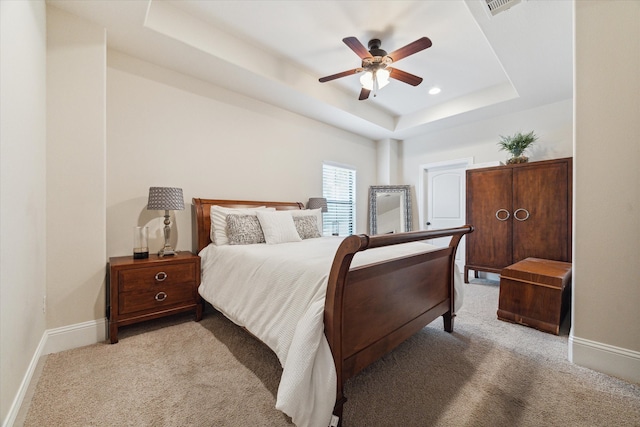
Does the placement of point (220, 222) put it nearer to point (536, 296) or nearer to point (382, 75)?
point (382, 75)

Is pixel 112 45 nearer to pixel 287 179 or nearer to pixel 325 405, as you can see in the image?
pixel 287 179

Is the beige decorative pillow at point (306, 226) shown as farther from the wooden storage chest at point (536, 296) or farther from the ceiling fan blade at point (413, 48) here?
the wooden storage chest at point (536, 296)

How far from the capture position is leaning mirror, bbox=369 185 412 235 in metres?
5.25

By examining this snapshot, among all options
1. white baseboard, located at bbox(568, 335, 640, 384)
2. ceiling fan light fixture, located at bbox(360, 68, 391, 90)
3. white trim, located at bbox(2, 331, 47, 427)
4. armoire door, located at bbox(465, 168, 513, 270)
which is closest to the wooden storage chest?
white baseboard, located at bbox(568, 335, 640, 384)

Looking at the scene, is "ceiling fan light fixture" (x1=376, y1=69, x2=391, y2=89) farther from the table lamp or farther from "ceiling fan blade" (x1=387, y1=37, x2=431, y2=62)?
the table lamp

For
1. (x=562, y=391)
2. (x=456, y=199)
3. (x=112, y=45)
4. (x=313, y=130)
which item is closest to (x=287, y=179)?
(x=313, y=130)

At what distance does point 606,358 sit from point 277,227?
9.07ft

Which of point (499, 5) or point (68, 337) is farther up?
point (499, 5)

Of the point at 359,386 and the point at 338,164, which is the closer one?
the point at 359,386

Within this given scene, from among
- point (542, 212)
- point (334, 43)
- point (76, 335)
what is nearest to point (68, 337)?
point (76, 335)

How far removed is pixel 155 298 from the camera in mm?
2270

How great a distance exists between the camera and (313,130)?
435 cm

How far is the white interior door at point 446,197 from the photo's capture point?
15.5 feet

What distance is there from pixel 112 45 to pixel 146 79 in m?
0.36
